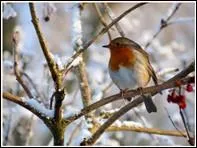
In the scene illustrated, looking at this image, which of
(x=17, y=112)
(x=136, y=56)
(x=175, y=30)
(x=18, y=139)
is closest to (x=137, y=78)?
(x=136, y=56)

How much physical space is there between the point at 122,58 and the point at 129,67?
2.4 inches

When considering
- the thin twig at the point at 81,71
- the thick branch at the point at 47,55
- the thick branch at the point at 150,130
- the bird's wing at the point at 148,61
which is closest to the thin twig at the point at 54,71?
the thick branch at the point at 47,55

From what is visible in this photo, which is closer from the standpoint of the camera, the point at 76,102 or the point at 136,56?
the point at 136,56

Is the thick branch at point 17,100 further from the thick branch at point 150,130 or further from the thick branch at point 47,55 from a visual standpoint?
the thick branch at point 150,130

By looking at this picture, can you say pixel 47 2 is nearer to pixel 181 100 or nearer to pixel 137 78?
pixel 137 78

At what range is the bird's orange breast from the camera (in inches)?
93.6

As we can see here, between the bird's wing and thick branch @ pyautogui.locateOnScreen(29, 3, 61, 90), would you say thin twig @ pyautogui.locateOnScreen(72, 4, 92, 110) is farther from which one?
thick branch @ pyautogui.locateOnScreen(29, 3, 61, 90)

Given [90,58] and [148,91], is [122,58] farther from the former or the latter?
[90,58]

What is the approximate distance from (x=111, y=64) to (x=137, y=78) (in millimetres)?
180

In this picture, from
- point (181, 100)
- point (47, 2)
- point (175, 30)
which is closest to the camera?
point (181, 100)

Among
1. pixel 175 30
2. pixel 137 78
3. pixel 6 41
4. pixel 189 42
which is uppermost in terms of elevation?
pixel 175 30

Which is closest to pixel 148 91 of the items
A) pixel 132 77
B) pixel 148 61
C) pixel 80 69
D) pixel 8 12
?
pixel 132 77

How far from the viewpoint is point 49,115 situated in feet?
5.58

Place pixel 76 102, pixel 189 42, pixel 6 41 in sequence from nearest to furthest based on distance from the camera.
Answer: pixel 76 102, pixel 6 41, pixel 189 42
